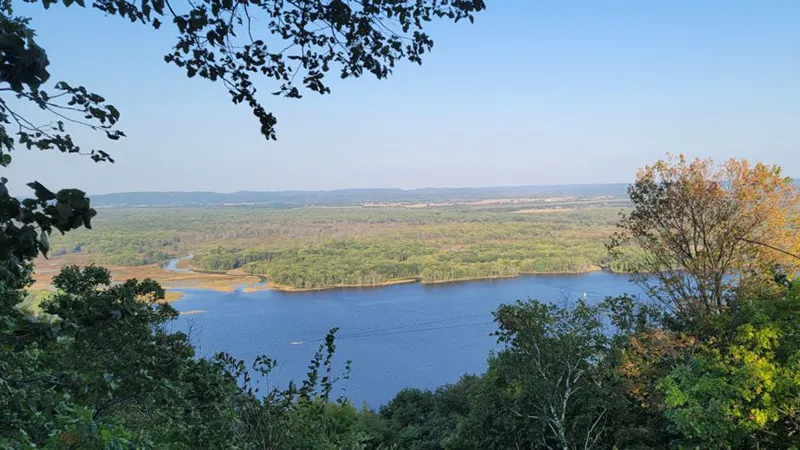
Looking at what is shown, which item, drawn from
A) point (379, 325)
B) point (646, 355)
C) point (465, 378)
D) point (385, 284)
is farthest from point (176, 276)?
point (646, 355)

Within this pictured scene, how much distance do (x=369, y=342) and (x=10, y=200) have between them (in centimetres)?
2454

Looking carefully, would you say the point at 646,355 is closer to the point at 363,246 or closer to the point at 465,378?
the point at 465,378

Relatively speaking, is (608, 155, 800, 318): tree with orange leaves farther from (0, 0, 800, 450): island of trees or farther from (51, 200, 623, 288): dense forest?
(51, 200, 623, 288): dense forest

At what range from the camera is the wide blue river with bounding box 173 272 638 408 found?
68.9 ft

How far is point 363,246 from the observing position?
59.8 meters

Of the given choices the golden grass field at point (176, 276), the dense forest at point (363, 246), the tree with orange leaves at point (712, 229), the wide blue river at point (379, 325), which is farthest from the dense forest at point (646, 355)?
the golden grass field at point (176, 276)

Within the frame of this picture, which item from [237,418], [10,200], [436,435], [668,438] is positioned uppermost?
[10,200]

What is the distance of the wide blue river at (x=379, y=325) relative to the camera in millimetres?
21016

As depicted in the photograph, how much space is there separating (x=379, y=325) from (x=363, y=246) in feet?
106

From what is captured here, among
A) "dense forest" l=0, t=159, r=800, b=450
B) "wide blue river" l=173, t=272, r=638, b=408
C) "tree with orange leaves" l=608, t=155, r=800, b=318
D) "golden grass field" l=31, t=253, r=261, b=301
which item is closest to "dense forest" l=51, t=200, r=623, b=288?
"golden grass field" l=31, t=253, r=261, b=301

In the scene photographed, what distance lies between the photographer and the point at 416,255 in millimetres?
52281

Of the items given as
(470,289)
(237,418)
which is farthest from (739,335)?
(470,289)

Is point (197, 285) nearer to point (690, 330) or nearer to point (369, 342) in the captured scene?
point (369, 342)

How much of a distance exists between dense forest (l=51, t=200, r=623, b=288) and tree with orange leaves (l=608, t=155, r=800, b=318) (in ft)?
85.8
